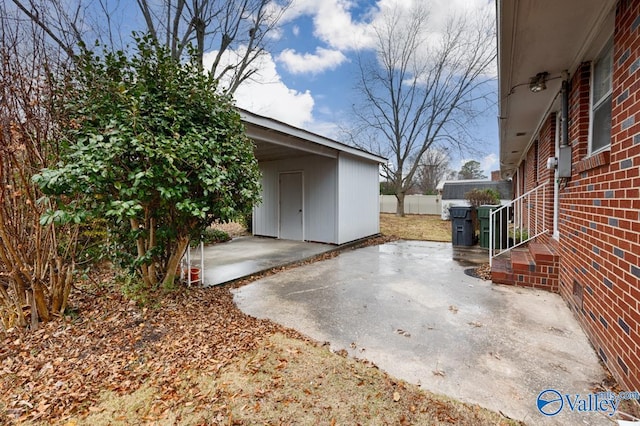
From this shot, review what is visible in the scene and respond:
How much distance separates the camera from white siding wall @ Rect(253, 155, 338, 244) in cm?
789

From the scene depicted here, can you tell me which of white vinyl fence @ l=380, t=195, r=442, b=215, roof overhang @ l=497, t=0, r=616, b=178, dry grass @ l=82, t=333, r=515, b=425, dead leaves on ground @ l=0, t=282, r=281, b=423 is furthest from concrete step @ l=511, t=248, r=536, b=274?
white vinyl fence @ l=380, t=195, r=442, b=215

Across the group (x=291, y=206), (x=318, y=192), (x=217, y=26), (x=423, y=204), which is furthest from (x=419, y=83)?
(x=291, y=206)

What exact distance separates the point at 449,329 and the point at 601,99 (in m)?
2.74

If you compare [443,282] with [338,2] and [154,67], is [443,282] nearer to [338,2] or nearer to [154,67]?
[154,67]

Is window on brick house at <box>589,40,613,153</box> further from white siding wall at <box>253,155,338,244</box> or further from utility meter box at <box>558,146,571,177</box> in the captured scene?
white siding wall at <box>253,155,338,244</box>

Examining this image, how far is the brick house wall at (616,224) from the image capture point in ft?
6.27

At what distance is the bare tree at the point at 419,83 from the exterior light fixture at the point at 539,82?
39.1 ft

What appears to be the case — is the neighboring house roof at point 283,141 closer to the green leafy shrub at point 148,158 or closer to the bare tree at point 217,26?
the green leafy shrub at point 148,158

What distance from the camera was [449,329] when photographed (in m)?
2.95

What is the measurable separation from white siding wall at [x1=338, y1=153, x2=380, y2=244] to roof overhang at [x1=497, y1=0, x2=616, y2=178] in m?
4.11

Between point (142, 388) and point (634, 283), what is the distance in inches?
134

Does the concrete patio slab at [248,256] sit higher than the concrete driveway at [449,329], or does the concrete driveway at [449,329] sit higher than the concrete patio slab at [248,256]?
the concrete patio slab at [248,256]

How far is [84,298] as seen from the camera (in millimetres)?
3447

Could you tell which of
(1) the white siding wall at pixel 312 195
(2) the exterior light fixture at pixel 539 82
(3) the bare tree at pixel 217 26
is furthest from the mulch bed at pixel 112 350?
(3) the bare tree at pixel 217 26
